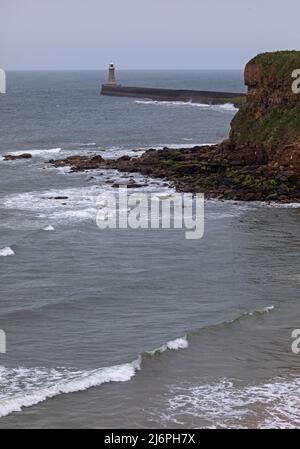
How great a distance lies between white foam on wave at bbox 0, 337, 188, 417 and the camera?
12930 mm

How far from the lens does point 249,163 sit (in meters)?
35.9

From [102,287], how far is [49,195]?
14.1 m

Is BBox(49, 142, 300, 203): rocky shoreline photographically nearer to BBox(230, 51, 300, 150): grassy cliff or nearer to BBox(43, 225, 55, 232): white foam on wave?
BBox(230, 51, 300, 150): grassy cliff

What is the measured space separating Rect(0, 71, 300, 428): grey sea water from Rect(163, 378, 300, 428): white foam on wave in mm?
32

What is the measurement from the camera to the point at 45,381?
13.8m

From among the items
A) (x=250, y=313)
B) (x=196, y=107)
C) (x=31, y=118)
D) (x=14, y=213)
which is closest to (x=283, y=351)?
(x=250, y=313)

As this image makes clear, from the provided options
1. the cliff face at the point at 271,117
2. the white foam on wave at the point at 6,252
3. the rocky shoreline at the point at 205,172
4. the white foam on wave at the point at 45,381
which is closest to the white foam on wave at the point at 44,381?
the white foam on wave at the point at 45,381

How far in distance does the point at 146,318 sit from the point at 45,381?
12.7ft

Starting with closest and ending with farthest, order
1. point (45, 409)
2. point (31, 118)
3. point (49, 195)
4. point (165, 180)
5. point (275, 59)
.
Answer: point (45, 409) → point (49, 195) → point (165, 180) → point (275, 59) → point (31, 118)

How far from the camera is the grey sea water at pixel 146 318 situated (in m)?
12.9

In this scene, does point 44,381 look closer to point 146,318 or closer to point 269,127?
point 146,318

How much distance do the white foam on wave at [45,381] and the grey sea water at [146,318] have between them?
0.03 meters

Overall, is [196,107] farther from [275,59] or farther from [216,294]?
[216,294]

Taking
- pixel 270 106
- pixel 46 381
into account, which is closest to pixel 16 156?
pixel 270 106
